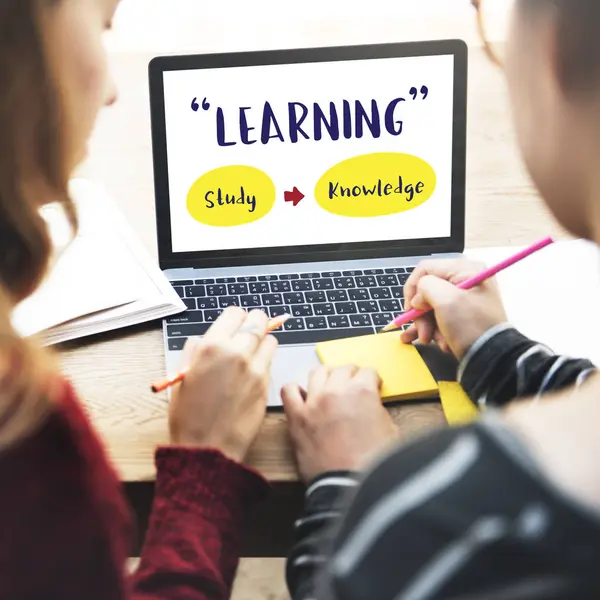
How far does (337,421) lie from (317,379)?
0.06 metres

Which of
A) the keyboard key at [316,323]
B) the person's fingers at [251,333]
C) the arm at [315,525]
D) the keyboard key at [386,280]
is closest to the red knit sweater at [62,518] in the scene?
the arm at [315,525]

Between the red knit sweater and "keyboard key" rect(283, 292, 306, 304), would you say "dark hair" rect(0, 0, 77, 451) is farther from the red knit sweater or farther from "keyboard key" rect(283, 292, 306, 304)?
"keyboard key" rect(283, 292, 306, 304)

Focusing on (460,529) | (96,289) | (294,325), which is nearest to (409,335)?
(294,325)

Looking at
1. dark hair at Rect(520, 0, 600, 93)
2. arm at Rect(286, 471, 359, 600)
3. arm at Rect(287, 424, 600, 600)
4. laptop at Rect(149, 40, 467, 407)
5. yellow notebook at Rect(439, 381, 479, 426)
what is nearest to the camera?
arm at Rect(287, 424, 600, 600)

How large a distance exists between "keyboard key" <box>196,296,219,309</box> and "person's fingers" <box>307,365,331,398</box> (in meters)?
0.17

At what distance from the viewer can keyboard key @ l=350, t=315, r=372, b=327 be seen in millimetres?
860

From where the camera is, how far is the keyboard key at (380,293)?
903mm

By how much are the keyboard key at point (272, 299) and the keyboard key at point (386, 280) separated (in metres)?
0.11

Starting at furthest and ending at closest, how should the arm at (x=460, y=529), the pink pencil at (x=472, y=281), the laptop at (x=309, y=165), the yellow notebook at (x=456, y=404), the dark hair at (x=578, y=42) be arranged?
the laptop at (x=309, y=165) → the pink pencil at (x=472, y=281) → the yellow notebook at (x=456, y=404) → the dark hair at (x=578, y=42) → the arm at (x=460, y=529)

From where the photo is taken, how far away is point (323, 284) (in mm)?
928

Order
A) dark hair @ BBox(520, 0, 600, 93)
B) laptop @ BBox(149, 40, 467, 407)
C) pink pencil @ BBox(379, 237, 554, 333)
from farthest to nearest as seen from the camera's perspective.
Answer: laptop @ BBox(149, 40, 467, 407) → pink pencil @ BBox(379, 237, 554, 333) → dark hair @ BBox(520, 0, 600, 93)

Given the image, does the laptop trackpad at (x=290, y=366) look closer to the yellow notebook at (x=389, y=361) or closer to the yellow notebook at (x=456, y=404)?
the yellow notebook at (x=389, y=361)

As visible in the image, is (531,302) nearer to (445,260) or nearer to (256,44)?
(445,260)

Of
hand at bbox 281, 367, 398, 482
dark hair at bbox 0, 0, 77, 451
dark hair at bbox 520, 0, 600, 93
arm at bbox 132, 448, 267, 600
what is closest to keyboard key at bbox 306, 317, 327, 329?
hand at bbox 281, 367, 398, 482
